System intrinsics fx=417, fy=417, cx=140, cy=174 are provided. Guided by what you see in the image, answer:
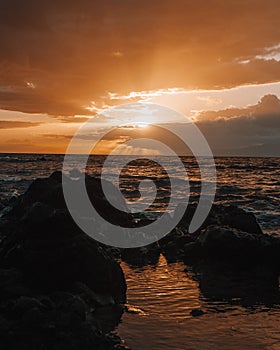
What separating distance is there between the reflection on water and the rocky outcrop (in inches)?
16.9

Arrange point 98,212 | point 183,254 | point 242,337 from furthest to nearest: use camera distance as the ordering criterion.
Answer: point 98,212
point 183,254
point 242,337

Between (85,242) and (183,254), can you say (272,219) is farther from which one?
(85,242)

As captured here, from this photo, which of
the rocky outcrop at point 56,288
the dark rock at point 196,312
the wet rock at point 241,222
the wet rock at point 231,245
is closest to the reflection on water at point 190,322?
the dark rock at point 196,312

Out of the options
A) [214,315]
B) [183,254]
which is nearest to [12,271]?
[214,315]

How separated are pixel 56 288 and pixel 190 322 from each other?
9.44 feet

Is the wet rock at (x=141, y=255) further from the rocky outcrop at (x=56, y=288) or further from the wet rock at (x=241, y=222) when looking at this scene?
the rocky outcrop at (x=56, y=288)

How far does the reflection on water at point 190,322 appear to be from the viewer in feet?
24.0

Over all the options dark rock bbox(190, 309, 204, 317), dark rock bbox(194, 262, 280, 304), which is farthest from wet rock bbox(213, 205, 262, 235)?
dark rock bbox(190, 309, 204, 317)

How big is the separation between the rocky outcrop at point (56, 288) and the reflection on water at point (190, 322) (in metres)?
0.43

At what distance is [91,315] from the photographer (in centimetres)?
845

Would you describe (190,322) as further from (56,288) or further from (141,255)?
(141,255)

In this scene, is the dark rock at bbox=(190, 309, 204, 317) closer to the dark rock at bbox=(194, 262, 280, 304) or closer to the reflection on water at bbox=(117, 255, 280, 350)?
the reflection on water at bbox=(117, 255, 280, 350)

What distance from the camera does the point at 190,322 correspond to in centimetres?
823

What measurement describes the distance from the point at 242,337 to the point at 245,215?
9.40 m
